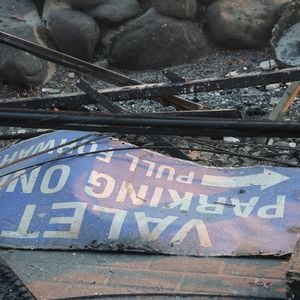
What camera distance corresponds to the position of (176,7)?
658 centimetres

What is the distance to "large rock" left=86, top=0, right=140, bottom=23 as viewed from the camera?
6723mm

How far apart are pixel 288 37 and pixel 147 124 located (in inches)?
180

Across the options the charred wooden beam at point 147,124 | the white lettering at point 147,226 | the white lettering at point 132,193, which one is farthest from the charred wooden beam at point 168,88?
the charred wooden beam at point 147,124

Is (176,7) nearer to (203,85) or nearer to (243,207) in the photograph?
(203,85)

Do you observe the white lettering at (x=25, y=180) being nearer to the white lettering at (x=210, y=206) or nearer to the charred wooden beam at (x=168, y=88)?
the charred wooden beam at (x=168, y=88)

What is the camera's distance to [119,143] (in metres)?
4.25

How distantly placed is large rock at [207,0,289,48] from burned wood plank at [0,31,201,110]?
8.17ft

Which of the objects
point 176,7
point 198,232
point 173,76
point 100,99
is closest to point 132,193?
point 198,232

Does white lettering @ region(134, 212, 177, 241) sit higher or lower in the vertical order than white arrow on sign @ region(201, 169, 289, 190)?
lower

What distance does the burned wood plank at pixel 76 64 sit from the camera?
413cm

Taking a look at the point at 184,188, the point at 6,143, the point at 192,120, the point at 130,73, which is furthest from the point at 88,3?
the point at 192,120

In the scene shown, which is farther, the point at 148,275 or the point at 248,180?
the point at 248,180

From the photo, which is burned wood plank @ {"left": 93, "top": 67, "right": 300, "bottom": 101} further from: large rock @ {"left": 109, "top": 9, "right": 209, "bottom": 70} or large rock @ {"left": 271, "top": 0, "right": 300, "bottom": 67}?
large rock @ {"left": 109, "top": 9, "right": 209, "bottom": 70}

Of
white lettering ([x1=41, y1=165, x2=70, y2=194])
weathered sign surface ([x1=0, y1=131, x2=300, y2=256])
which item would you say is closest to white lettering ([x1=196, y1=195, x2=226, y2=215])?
weathered sign surface ([x1=0, y1=131, x2=300, y2=256])
